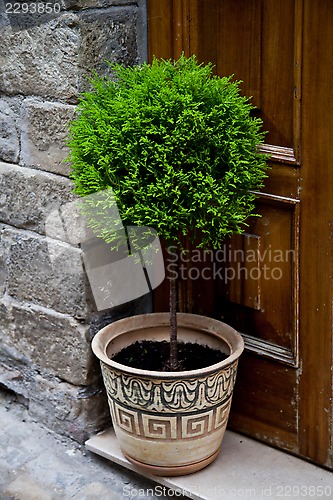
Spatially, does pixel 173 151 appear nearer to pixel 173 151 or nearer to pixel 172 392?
pixel 173 151

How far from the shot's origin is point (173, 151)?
2438 mm

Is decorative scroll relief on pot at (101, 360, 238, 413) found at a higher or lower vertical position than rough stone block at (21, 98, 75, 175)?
lower

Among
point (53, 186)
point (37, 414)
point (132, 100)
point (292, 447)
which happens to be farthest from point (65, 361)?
point (132, 100)

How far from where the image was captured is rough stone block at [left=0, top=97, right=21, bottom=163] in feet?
10.1

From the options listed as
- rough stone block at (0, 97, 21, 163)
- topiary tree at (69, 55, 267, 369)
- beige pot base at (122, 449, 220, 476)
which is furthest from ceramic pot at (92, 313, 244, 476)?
rough stone block at (0, 97, 21, 163)

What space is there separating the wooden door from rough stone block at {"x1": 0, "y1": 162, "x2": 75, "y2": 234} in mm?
558

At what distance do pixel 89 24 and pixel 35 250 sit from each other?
87 cm

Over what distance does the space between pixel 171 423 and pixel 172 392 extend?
0.12 metres

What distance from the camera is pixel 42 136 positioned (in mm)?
2998

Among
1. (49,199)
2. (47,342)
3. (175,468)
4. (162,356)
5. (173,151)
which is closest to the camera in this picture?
(173,151)

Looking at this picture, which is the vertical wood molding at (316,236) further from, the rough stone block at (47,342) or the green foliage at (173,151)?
the rough stone block at (47,342)

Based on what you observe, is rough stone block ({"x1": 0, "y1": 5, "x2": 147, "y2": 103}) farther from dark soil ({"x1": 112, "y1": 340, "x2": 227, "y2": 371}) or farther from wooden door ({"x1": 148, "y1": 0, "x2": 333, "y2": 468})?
dark soil ({"x1": 112, "y1": 340, "x2": 227, "y2": 371})

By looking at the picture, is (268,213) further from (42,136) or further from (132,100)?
(42,136)

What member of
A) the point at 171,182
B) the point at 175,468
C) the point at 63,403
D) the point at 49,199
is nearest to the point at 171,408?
the point at 175,468
